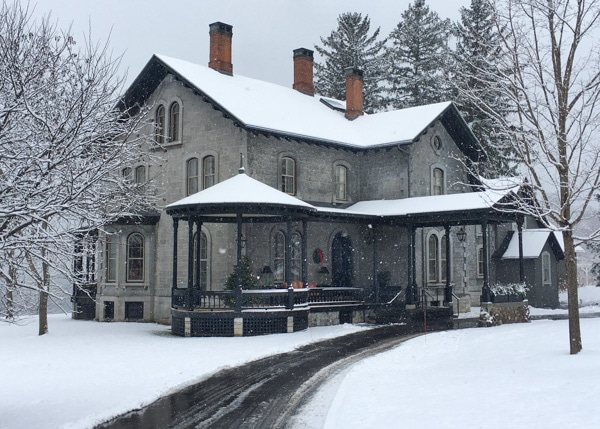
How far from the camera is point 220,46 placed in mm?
27781

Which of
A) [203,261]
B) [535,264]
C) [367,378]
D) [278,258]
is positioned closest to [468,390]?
[367,378]

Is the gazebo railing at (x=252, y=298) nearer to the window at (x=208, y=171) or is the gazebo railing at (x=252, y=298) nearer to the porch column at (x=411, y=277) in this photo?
the porch column at (x=411, y=277)

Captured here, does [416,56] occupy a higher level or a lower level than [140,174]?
higher

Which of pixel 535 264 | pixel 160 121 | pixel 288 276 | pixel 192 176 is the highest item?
pixel 160 121

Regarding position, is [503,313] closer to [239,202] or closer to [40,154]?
[239,202]

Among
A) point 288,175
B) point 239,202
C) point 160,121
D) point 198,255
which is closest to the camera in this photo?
point 239,202

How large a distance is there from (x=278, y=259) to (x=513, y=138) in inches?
495

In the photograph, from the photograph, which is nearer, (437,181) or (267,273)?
(267,273)

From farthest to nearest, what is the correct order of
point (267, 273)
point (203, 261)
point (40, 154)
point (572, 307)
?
1. point (203, 261)
2. point (267, 273)
3. point (572, 307)
4. point (40, 154)

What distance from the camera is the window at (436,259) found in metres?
28.6

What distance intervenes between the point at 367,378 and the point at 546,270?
941 inches

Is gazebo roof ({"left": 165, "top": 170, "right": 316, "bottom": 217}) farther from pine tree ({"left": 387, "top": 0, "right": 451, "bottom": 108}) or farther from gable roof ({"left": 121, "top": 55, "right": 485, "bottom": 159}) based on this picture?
pine tree ({"left": 387, "top": 0, "right": 451, "bottom": 108})

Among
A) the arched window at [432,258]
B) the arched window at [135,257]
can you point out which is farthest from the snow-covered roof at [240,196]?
the arched window at [432,258]

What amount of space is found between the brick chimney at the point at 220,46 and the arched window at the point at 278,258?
839 centimetres
